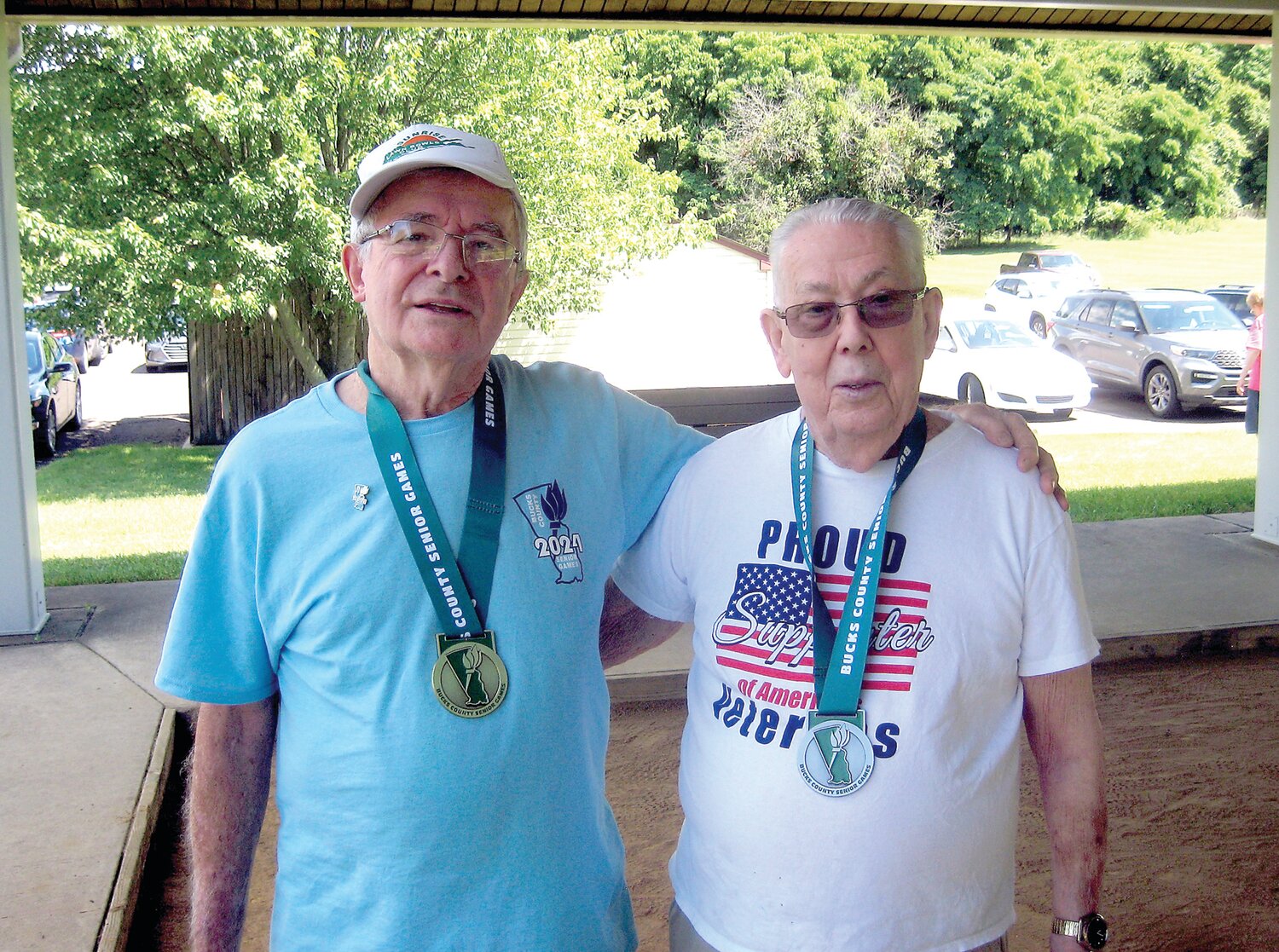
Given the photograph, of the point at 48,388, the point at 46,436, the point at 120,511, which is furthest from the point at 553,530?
the point at 46,436

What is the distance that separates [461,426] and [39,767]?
3.86m

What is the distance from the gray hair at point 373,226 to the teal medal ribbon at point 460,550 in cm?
27


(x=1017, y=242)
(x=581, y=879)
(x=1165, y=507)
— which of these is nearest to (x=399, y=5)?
(x=581, y=879)

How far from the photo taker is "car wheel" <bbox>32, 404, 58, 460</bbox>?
14555 mm

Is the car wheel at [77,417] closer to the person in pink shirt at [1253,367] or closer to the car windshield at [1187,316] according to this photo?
the person in pink shirt at [1253,367]

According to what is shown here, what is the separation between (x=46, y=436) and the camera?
14.7 meters

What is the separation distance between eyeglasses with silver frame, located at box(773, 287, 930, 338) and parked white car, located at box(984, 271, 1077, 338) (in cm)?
2683

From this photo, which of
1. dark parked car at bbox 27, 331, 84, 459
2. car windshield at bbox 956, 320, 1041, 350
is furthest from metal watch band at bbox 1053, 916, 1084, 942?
car windshield at bbox 956, 320, 1041, 350

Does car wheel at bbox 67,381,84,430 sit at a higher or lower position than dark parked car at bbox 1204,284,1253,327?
lower

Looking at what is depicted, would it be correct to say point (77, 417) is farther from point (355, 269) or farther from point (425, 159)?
point (425, 159)

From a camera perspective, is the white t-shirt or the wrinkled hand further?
the wrinkled hand

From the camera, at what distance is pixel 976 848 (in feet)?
6.45

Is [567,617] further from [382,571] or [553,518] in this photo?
[382,571]

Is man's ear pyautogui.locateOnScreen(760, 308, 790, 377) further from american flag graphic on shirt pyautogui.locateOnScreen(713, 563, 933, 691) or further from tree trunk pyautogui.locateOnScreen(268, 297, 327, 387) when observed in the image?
tree trunk pyautogui.locateOnScreen(268, 297, 327, 387)
